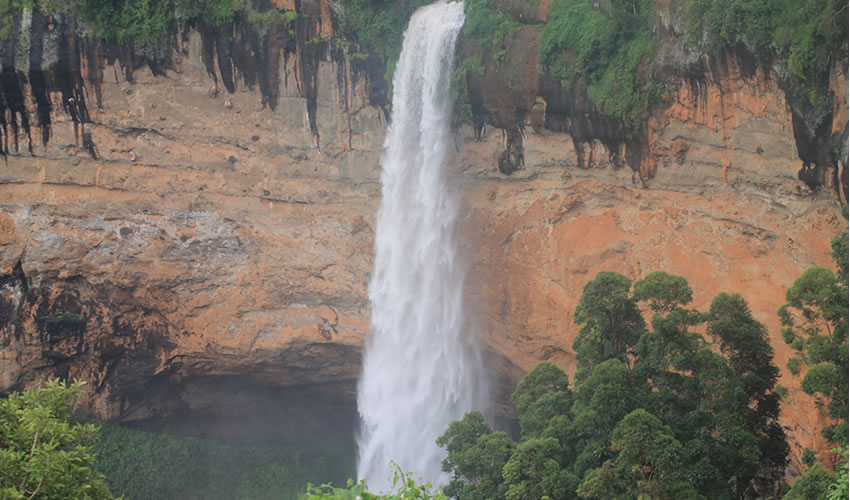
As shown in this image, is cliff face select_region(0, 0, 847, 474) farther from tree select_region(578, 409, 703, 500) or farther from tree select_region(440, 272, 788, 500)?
tree select_region(578, 409, 703, 500)

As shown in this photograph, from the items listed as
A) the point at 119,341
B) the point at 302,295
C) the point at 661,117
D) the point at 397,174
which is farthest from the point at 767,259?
the point at 119,341

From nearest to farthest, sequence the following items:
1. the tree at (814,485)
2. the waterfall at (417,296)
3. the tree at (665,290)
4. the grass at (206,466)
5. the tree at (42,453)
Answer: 1. the tree at (42,453)
2. the tree at (814,485)
3. the tree at (665,290)
4. the waterfall at (417,296)
5. the grass at (206,466)

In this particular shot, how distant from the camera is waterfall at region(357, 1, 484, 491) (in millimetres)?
19781

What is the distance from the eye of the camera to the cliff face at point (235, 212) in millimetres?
18562

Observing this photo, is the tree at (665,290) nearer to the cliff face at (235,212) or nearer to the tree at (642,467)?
the tree at (642,467)

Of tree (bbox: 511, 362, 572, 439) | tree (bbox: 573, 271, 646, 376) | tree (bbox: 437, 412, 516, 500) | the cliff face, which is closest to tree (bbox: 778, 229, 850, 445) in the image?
tree (bbox: 573, 271, 646, 376)

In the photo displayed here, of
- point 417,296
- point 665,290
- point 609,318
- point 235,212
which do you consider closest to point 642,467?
point 609,318

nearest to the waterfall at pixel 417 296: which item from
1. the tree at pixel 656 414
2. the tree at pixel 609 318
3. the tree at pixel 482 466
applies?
the tree at pixel 482 466

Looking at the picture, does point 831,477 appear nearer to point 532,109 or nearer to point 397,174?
point 532,109

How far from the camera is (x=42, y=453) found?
853 centimetres

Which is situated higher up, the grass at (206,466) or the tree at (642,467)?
Result: the tree at (642,467)

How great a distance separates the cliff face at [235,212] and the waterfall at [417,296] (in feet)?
1.50

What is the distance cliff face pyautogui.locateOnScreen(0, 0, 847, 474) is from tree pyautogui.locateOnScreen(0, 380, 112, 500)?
1103 cm

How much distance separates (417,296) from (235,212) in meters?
4.90
